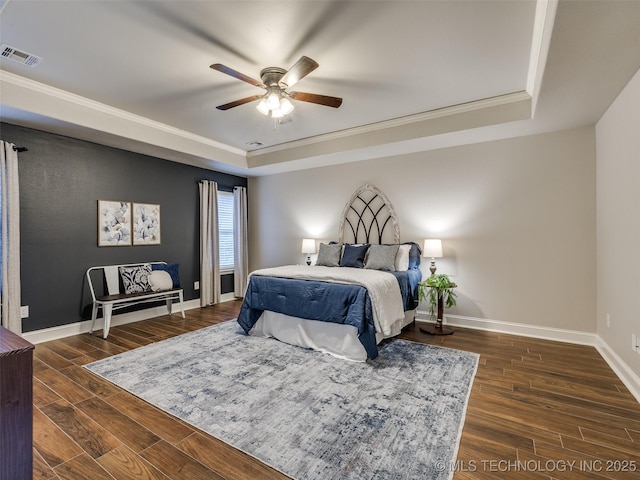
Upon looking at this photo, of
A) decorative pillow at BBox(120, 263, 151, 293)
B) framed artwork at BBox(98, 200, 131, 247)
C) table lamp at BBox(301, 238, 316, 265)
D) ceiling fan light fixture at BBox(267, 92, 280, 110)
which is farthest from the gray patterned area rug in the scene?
ceiling fan light fixture at BBox(267, 92, 280, 110)

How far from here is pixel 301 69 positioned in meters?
2.42

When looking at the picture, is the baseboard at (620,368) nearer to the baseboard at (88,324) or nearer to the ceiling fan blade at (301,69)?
the ceiling fan blade at (301,69)

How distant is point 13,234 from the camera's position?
3.49 meters

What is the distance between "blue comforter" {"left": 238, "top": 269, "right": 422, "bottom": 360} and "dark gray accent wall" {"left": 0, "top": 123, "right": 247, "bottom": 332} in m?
2.22

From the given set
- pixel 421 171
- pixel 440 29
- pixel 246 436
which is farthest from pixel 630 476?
pixel 421 171

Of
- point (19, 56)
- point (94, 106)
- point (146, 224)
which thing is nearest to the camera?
point (19, 56)

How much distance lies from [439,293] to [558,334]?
4.62ft

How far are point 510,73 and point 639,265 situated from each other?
197cm

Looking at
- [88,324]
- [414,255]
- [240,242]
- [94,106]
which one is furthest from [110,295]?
[414,255]

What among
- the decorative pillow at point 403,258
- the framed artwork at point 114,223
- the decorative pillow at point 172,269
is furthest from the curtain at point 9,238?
the decorative pillow at point 403,258

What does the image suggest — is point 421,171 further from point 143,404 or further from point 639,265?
point 143,404

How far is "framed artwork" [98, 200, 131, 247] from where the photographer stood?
434cm

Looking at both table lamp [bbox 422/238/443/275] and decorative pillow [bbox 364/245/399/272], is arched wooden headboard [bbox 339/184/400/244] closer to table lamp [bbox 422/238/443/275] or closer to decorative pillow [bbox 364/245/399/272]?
decorative pillow [bbox 364/245/399/272]

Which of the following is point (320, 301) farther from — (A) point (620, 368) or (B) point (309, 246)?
(A) point (620, 368)
